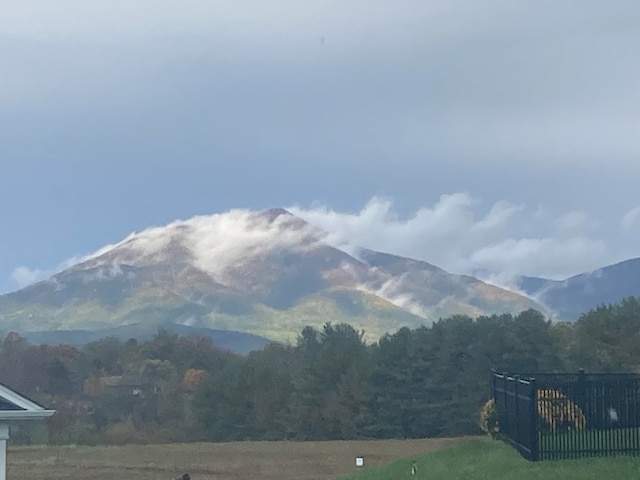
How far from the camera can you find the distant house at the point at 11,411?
13.4 metres

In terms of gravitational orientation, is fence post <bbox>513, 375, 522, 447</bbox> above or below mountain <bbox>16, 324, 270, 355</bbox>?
below

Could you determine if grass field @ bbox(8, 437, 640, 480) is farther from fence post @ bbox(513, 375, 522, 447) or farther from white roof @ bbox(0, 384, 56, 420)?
white roof @ bbox(0, 384, 56, 420)

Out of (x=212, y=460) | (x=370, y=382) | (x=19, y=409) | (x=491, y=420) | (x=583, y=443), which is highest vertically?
(x=19, y=409)

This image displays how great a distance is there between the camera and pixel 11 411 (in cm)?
1343

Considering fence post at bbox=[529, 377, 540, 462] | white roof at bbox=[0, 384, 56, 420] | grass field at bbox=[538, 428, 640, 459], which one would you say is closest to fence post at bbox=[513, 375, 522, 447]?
grass field at bbox=[538, 428, 640, 459]

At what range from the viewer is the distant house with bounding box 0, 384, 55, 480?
13.4m

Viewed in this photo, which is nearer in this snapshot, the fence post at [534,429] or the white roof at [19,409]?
the white roof at [19,409]

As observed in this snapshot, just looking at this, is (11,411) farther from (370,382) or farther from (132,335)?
(132,335)

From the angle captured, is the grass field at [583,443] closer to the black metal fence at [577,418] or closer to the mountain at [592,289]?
the black metal fence at [577,418]

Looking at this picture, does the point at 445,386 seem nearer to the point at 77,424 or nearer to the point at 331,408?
the point at 331,408

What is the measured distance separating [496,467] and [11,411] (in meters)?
8.93

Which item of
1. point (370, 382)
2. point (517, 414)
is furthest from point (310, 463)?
point (370, 382)

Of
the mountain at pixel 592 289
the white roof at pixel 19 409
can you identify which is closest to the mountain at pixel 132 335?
the mountain at pixel 592 289

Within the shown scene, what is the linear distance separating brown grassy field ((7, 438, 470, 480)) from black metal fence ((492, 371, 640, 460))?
12.5 meters
